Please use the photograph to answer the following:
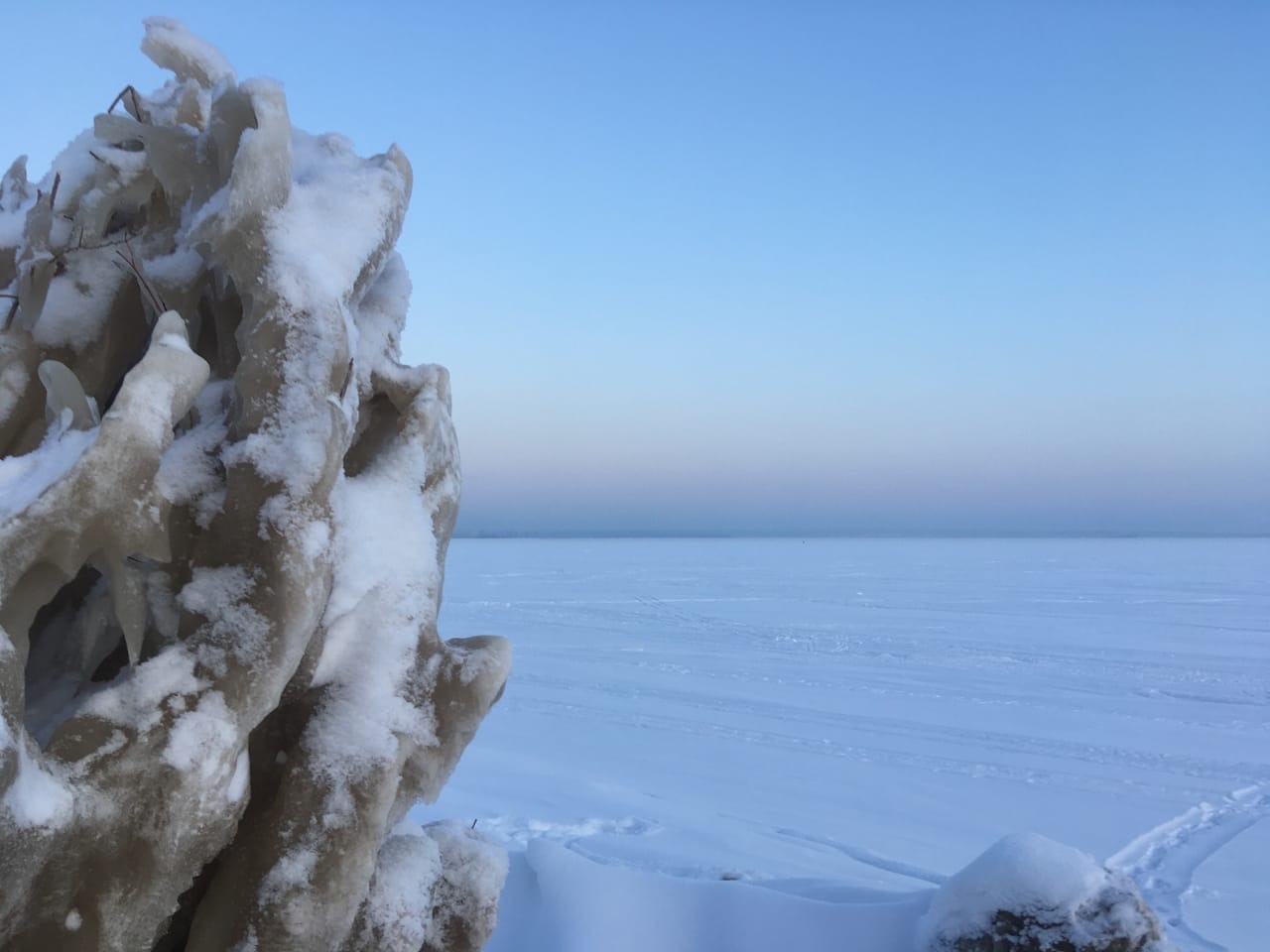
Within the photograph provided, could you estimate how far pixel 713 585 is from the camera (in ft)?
87.1

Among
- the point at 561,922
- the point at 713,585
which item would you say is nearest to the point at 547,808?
the point at 561,922

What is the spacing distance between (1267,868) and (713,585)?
2085cm

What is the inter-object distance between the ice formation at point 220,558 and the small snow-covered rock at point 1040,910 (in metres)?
1.98

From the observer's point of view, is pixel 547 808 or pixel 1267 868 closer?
pixel 1267 868

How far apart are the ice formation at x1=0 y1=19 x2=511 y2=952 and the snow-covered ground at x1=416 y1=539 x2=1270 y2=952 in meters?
1.79

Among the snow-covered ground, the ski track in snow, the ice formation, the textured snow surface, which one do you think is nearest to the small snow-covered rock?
the snow-covered ground

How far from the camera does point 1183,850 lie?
240 inches

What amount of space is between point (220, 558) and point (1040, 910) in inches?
129

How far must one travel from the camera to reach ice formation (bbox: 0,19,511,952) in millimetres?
1896

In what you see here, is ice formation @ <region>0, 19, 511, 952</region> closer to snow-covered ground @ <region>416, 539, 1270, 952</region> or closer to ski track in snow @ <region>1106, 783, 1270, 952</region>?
snow-covered ground @ <region>416, 539, 1270, 952</region>

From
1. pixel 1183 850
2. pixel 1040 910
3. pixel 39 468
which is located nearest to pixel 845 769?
pixel 1183 850

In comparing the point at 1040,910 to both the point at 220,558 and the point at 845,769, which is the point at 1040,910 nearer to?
the point at 220,558

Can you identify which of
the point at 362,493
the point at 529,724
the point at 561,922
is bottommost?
the point at 529,724

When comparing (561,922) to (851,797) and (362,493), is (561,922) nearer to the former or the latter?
(362,493)
